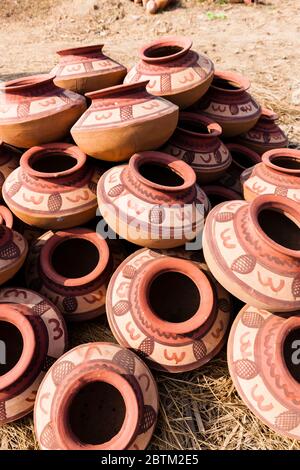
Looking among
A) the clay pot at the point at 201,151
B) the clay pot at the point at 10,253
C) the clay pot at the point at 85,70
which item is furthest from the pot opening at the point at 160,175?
the clay pot at the point at 10,253

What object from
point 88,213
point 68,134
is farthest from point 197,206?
point 68,134

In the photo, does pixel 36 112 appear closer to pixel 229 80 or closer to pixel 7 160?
pixel 7 160

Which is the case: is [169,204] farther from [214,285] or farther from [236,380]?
[236,380]

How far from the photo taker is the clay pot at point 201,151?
3881 millimetres

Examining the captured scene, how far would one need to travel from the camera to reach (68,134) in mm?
4000

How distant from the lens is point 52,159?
13.3 ft

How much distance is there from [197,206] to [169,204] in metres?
0.32

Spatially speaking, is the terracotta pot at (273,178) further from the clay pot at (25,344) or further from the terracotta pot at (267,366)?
the clay pot at (25,344)

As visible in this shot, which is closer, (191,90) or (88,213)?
(88,213)

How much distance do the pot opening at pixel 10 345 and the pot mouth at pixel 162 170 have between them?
5.95 feet

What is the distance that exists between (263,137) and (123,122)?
7.81 feet

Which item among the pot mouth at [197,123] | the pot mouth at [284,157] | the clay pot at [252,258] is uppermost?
the pot mouth at [197,123]

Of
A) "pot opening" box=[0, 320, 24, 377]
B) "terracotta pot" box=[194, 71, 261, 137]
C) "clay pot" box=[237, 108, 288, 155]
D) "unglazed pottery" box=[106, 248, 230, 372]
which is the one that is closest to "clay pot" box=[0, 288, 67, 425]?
"pot opening" box=[0, 320, 24, 377]

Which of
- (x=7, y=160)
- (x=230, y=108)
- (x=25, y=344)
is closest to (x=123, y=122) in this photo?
(x=7, y=160)
